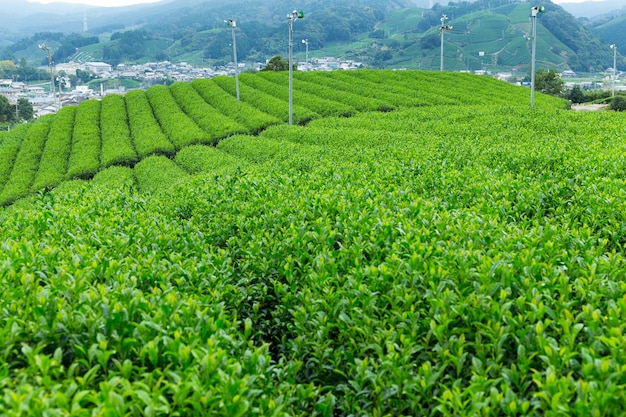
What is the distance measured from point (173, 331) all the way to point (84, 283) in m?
1.30

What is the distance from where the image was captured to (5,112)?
207 ft

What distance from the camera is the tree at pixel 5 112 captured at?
203ft

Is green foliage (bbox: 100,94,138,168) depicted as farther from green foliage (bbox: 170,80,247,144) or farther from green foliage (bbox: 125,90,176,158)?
green foliage (bbox: 170,80,247,144)

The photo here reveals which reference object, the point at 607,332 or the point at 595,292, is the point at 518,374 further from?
the point at 595,292

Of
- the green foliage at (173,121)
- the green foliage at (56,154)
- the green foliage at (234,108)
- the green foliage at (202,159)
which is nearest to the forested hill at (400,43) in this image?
the green foliage at (234,108)

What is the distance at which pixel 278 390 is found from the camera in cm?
375

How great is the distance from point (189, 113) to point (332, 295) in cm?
2972

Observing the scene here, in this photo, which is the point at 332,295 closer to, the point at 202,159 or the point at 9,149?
the point at 202,159

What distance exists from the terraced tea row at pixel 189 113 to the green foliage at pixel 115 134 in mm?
47

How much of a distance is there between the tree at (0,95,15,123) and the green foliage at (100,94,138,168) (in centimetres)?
2946

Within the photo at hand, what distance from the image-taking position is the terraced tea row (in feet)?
82.4

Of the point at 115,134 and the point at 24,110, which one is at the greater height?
the point at 24,110

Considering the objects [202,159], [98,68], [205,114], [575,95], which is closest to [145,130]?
[205,114]

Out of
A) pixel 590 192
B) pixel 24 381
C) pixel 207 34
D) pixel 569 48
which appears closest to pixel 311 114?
pixel 590 192
